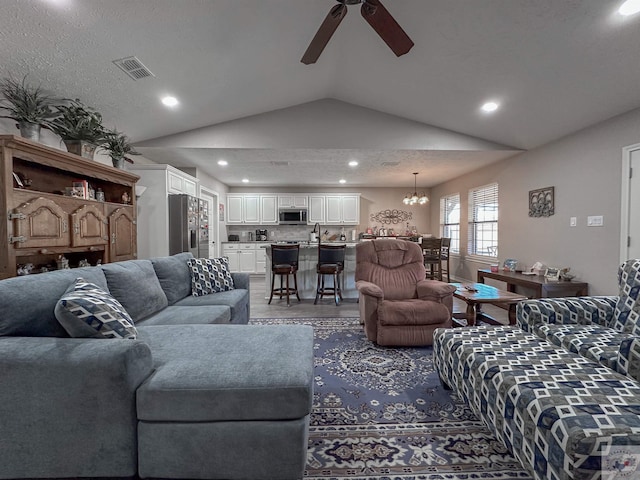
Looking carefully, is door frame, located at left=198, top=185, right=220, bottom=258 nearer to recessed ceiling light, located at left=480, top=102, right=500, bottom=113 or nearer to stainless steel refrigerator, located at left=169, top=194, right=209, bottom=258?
stainless steel refrigerator, located at left=169, top=194, right=209, bottom=258

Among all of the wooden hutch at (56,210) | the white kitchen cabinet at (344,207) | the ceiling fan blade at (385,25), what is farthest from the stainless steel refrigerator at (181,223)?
the white kitchen cabinet at (344,207)

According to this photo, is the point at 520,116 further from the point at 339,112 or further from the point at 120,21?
the point at 120,21

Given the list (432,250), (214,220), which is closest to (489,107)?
(432,250)

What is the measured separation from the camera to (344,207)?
768cm

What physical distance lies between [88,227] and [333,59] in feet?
10.8

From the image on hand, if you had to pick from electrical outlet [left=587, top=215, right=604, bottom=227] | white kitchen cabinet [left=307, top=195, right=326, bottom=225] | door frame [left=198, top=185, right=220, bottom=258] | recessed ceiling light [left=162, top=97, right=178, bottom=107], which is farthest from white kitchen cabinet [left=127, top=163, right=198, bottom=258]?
electrical outlet [left=587, top=215, right=604, bottom=227]

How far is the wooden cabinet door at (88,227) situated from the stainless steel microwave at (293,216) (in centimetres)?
480

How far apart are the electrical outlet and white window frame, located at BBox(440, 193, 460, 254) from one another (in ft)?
10.1

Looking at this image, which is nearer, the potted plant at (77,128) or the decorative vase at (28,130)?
the decorative vase at (28,130)

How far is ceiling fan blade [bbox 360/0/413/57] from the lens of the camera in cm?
167

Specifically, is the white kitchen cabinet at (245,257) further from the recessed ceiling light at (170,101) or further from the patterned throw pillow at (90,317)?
the patterned throw pillow at (90,317)

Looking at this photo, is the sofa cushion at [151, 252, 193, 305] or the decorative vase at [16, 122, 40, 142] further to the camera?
the sofa cushion at [151, 252, 193, 305]

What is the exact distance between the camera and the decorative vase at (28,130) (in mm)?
2238

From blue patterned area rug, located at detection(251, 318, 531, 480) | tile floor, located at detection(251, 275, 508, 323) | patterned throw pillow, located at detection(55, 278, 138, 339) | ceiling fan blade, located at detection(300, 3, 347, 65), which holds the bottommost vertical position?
blue patterned area rug, located at detection(251, 318, 531, 480)
